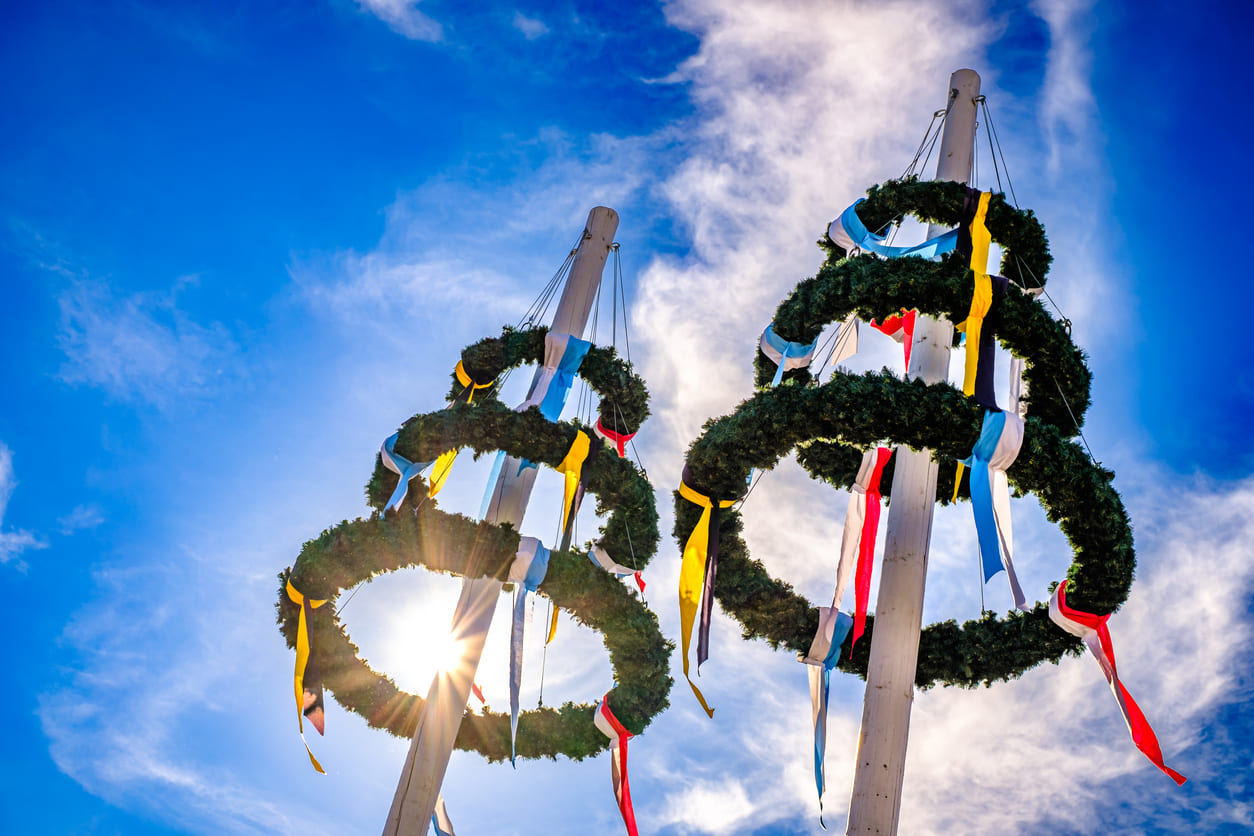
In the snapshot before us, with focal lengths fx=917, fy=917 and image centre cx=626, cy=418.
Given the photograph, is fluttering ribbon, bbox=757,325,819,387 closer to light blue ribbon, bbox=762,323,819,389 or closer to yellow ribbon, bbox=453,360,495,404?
light blue ribbon, bbox=762,323,819,389

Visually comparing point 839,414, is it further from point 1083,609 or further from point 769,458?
point 1083,609

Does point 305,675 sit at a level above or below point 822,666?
below

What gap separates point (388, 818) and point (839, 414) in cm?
476

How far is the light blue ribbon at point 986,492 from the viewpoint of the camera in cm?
645

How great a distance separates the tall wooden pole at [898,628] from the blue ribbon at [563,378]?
10.0ft

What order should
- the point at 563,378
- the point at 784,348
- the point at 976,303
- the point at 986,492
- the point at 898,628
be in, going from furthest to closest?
the point at 563,378
the point at 784,348
the point at 976,303
the point at 898,628
the point at 986,492

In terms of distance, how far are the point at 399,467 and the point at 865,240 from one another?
4.89 meters

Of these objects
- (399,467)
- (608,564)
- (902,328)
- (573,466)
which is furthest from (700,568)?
(902,328)

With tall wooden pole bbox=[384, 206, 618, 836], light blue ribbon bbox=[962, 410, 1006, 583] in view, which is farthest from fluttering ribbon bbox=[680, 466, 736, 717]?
light blue ribbon bbox=[962, 410, 1006, 583]

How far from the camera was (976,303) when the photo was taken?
291 inches

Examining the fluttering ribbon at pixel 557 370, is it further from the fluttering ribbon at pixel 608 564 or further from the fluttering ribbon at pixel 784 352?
the fluttering ribbon at pixel 784 352

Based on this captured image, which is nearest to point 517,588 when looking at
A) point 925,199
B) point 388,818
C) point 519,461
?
point 519,461

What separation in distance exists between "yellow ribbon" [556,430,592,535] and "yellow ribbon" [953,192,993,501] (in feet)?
10.1

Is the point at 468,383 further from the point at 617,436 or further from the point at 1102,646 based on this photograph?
the point at 1102,646
